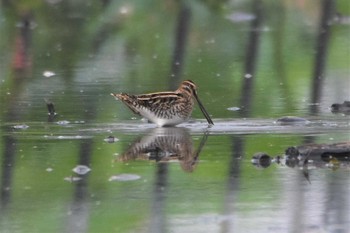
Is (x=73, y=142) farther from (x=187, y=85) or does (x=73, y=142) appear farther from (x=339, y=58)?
(x=339, y=58)

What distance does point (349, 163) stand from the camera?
11.4 meters

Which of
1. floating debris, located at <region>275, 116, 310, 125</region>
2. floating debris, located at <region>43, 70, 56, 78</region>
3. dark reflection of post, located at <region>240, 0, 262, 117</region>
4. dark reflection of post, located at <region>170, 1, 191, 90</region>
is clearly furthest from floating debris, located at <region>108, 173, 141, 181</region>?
floating debris, located at <region>43, 70, 56, 78</region>

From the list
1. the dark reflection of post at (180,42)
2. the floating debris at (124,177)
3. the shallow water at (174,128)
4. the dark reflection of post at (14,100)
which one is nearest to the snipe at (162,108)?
the shallow water at (174,128)

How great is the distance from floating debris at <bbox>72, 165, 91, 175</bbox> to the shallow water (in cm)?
2

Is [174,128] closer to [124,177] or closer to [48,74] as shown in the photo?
[124,177]

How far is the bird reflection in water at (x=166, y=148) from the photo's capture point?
474 inches

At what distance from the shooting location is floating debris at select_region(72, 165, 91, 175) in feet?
37.5

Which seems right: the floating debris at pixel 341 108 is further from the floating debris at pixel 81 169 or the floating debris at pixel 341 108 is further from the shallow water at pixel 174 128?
the floating debris at pixel 81 169

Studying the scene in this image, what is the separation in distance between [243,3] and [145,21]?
348 cm

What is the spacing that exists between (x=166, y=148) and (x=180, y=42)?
1051 cm

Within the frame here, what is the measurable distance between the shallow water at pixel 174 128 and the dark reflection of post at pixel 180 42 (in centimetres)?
6

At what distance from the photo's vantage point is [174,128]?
14211mm

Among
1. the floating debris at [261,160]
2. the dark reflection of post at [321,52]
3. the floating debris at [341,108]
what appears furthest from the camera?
the dark reflection of post at [321,52]

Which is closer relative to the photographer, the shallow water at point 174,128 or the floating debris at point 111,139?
the shallow water at point 174,128
